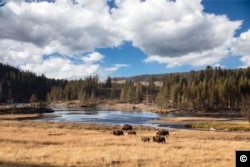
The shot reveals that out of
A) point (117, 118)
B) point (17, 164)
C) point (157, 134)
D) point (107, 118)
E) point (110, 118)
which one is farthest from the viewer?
point (117, 118)

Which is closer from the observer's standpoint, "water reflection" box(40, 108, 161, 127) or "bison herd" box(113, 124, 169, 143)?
"bison herd" box(113, 124, 169, 143)

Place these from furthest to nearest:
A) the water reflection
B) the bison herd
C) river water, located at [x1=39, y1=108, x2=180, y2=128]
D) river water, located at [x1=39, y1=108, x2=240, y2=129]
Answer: the water reflection < river water, located at [x1=39, y1=108, x2=180, y2=128] < river water, located at [x1=39, y1=108, x2=240, y2=129] < the bison herd

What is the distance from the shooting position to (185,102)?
164m

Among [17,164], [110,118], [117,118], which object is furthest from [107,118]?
[17,164]

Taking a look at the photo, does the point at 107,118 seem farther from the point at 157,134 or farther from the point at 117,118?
the point at 157,134

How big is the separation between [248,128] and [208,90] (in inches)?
3240

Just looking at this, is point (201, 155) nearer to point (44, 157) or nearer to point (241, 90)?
point (44, 157)

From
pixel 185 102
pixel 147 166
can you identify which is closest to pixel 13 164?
pixel 147 166

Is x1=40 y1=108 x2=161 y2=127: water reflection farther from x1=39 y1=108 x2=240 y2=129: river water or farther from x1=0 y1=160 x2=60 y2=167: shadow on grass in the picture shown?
x1=0 y1=160 x2=60 y2=167: shadow on grass

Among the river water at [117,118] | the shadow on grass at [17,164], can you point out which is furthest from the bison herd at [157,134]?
the river water at [117,118]

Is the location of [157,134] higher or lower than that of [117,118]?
lower

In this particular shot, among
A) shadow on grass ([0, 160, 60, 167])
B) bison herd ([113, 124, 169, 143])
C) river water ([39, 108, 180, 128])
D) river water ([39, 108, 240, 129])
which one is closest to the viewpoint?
shadow on grass ([0, 160, 60, 167])

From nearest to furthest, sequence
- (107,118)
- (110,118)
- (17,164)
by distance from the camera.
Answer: (17,164)
(107,118)
(110,118)

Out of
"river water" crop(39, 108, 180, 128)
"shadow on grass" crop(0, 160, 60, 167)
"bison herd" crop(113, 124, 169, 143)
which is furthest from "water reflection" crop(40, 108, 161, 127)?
"shadow on grass" crop(0, 160, 60, 167)
